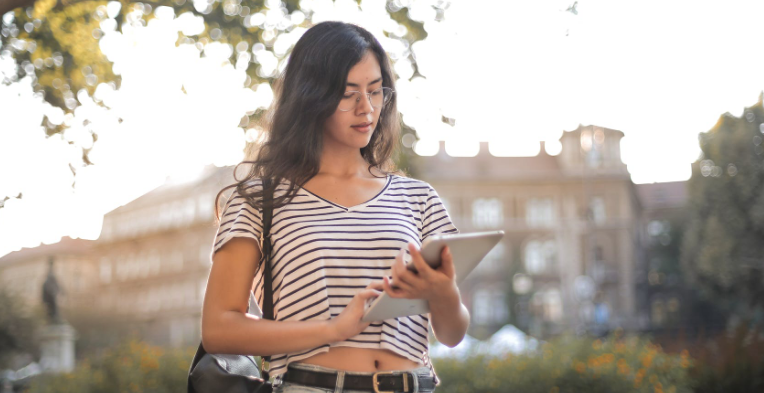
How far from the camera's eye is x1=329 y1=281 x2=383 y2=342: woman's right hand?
196 centimetres

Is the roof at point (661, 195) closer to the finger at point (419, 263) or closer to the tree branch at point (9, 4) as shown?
the tree branch at point (9, 4)

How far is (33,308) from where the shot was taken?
2892 cm

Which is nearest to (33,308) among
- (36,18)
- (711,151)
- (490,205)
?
(36,18)

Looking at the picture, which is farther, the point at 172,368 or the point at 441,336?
the point at 172,368

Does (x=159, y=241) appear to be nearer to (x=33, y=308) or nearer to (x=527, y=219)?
(x=527, y=219)

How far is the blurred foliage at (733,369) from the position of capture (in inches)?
357

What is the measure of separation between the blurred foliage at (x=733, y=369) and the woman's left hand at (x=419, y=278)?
807 centimetres

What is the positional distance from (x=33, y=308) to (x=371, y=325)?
29604 mm

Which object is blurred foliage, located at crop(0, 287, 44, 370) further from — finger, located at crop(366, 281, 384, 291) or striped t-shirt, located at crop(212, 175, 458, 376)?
finger, located at crop(366, 281, 384, 291)

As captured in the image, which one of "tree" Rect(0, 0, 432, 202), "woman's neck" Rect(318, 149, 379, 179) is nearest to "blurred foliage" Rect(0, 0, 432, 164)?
"tree" Rect(0, 0, 432, 202)

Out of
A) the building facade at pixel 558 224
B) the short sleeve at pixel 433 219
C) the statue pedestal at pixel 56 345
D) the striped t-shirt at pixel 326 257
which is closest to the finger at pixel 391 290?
the striped t-shirt at pixel 326 257

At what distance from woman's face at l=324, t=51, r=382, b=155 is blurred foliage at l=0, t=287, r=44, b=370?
27.5m

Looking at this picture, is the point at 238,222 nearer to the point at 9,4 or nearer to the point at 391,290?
the point at 391,290

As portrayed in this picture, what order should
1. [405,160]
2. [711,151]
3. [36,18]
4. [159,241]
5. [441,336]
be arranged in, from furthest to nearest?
[159,241], [711,151], [36,18], [405,160], [441,336]
